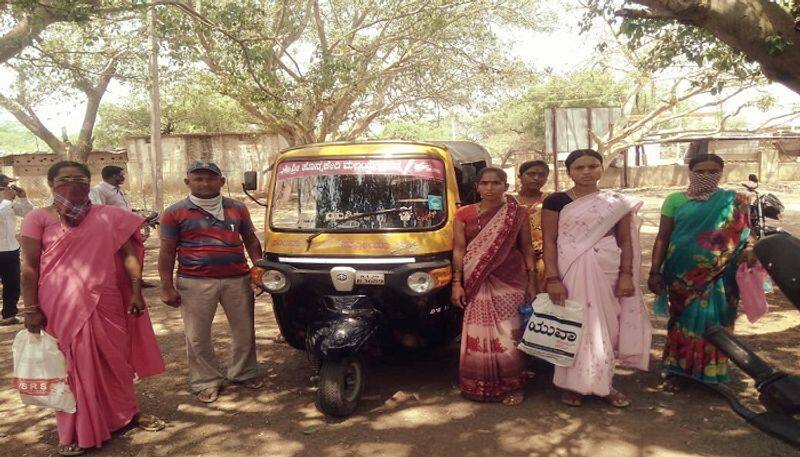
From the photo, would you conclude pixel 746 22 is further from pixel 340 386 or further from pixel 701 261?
pixel 340 386

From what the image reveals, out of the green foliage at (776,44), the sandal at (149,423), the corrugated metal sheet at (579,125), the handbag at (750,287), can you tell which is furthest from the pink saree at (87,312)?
the corrugated metal sheet at (579,125)

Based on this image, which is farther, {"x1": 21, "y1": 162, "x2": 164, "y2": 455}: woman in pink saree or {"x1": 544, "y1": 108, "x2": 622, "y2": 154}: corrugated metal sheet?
{"x1": 544, "y1": 108, "x2": 622, "y2": 154}: corrugated metal sheet

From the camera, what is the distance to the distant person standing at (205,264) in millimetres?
3766

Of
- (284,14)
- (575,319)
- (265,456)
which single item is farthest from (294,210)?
(284,14)

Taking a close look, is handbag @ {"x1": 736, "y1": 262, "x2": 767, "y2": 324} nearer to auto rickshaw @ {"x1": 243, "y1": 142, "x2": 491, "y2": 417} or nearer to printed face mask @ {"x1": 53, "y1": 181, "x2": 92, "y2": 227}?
auto rickshaw @ {"x1": 243, "y1": 142, "x2": 491, "y2": 417}

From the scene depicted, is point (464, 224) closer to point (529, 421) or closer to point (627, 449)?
point (529, 421)

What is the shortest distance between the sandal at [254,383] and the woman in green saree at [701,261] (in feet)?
9.31

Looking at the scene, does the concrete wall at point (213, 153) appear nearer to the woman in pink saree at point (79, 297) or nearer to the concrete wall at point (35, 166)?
the concrete wall at point (35, 166)

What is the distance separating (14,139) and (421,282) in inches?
2840

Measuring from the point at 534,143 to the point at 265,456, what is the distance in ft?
103

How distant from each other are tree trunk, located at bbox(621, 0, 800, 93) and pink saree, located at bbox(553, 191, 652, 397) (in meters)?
1.32

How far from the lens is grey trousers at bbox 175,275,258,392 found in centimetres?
383

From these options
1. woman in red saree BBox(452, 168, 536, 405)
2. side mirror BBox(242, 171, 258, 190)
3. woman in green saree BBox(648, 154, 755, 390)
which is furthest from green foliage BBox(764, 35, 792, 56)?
side mirror BBox(242, 171, 258, 190)

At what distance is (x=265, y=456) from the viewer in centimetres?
322
